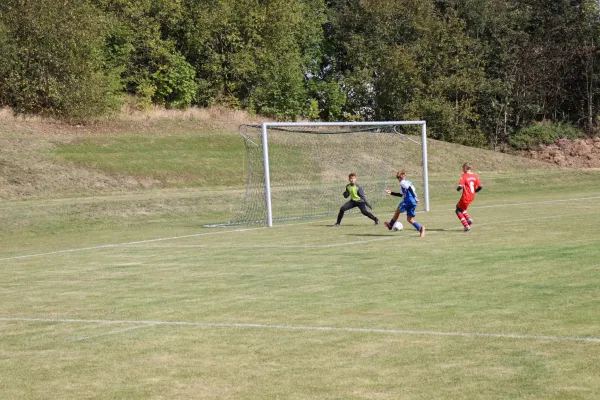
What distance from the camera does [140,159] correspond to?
43.6m

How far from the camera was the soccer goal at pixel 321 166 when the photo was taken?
3509 centimetres

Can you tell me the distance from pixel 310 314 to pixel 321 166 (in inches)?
1272

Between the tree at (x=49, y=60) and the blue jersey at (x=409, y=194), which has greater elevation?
the tree at (x=49, y=60)

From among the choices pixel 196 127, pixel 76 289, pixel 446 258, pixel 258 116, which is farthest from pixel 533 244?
pixel 258 116

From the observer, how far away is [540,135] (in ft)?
208

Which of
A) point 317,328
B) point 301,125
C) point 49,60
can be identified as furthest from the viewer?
point 49,60

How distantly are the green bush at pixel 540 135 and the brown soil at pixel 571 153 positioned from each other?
469 mm

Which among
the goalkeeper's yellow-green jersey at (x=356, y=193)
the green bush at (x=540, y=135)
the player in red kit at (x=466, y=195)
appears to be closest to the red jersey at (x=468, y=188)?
the player in red kit at (x=466, y=195)

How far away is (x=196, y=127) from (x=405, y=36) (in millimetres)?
20069

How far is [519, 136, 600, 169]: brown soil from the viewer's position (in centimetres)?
6069

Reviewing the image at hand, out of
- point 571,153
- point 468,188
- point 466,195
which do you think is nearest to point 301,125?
point 468,188

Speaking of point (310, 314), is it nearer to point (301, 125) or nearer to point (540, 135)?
point (301, 125)

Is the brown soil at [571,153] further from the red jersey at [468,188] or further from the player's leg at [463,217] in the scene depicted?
the player's leg at [463,217]

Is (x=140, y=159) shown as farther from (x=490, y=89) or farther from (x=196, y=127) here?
(x=490, y=89)
